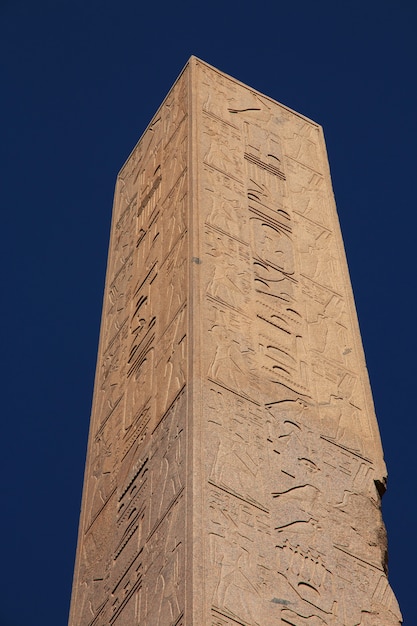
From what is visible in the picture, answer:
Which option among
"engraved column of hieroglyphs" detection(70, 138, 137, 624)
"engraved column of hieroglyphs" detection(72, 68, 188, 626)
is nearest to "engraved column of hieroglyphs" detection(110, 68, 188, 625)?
"engraved column of hieroglyphs" detection(72, 68, 188, 626)

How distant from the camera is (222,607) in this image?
23.7 ft

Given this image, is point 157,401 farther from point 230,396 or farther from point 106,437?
point 106,437

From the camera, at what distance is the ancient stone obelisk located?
763 centimetres

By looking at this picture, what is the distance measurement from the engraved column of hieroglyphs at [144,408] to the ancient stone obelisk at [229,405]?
0.02 metres

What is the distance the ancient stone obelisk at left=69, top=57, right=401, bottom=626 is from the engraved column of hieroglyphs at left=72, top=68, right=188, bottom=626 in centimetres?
2

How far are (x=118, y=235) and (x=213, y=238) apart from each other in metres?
1.72

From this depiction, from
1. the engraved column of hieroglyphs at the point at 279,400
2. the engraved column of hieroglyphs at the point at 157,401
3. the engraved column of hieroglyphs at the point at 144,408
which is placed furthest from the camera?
the engraved column of hieroglyphs at the point at 144,408

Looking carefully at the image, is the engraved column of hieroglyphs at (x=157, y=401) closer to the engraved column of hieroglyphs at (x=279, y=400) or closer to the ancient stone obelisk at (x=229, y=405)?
the ancient stone obelisk at (x=229, y=405)

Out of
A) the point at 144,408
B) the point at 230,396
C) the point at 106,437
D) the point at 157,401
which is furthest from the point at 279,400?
the point at 106,437

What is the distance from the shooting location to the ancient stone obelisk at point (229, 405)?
7.63 metres

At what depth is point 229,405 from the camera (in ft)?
27.2

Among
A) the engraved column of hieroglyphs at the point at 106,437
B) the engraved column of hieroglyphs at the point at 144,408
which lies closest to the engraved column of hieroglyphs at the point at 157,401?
the engraved column of hieroglyphs at the point at 144,408

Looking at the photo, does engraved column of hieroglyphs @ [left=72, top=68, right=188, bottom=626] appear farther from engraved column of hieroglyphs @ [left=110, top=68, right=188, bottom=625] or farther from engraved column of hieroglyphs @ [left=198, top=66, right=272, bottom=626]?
engraved column of hieroglyphs @ [left=198, top=66, right=272, bottom=626]

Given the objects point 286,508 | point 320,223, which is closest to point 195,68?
point 320,223
